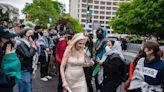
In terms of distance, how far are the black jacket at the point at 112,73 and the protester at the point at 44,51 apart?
566 centimetres

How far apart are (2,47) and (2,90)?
547 mm

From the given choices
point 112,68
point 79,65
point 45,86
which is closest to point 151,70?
point 79,65

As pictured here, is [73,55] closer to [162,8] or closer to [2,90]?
[2,90]

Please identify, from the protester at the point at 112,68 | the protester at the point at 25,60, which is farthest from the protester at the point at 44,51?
the protester at the point at 112,68

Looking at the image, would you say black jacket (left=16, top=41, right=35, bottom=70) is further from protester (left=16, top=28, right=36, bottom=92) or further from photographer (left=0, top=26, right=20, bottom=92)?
photographer (left=0, top=26, right=20, bottom=92)

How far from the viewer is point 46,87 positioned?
474 inches

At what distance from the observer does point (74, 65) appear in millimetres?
6645

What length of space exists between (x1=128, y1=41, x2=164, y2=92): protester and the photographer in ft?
6.29

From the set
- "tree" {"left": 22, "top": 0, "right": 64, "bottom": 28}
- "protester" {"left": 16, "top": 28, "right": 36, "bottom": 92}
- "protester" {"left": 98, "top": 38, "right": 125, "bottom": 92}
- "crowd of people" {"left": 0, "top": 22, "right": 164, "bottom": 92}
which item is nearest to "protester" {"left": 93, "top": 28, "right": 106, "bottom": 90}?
"crowd of people" {"left": 0, "top": 22, "right": 164, "bottom": 92}

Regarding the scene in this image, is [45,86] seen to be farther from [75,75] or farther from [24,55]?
[75,75]

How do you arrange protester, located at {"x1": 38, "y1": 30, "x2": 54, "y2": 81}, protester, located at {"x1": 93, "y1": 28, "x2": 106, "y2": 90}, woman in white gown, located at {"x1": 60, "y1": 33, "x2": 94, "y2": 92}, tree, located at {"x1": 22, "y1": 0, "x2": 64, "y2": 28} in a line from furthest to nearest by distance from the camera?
tree, located at {"x1": 22, "y1": 0, "x2": 64, "y2": 28} → protester, located at {"x1": 38, "y1": 30, "x2": 54, "y2": 81} → protester, located at {"x1": 93, "y1": 28, "x2": 106, "y2": 90} → woman in white gown, located at {"x1": 60, "y1": 33, "x2": 94, "y2": 92}

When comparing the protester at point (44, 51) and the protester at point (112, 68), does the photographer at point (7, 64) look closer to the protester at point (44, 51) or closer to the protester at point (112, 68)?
the protester at point (112, 68)

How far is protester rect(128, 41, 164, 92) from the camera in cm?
569

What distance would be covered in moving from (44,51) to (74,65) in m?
7.02
